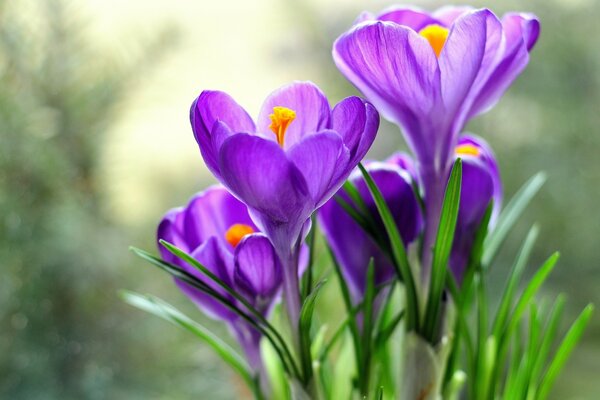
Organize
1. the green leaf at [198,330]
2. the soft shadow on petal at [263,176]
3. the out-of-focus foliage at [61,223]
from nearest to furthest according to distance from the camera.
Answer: the soft shadow on petal at [263,176]
the green leaf at [198,330]
the out-of-focus foliage at [61,223]

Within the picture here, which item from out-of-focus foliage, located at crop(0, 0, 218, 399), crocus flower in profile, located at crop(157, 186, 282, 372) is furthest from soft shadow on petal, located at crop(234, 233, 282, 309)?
out-of-focus foliage, located at crop(0, 0, 218, 399)

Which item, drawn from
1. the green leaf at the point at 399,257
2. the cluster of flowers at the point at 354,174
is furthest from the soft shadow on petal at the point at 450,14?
the green leaf at the point at 399,257

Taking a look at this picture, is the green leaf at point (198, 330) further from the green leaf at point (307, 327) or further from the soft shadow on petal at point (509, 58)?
the soft shadow on petal at point (509, 58)

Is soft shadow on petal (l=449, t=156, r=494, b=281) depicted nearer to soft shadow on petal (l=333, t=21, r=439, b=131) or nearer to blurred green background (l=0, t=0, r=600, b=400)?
soft shadow on petal (l=333, t=21, r=439, b=131)

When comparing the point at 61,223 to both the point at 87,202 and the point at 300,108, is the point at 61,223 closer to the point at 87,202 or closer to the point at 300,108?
the point at 87,202

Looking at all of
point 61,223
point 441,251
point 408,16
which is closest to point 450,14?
point 408,16
